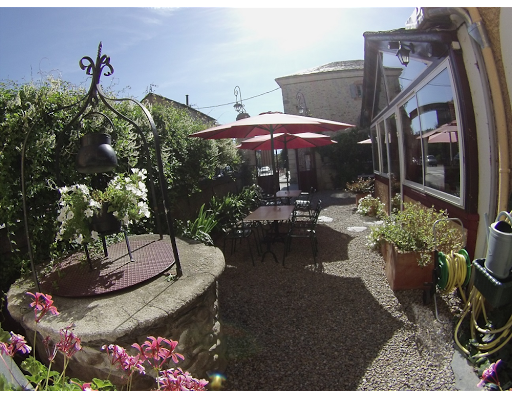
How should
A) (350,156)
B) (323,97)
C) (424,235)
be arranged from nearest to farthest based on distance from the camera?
(424,235)
(350,156)
(323,97)

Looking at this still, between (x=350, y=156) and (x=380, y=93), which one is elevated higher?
(x=380, y=93)

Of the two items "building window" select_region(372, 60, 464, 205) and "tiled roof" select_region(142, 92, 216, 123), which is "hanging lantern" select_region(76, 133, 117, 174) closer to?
"building window" select_region(372, 60, 464, 205)

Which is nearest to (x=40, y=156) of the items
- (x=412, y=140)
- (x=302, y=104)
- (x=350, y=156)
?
(x=412, y=140)

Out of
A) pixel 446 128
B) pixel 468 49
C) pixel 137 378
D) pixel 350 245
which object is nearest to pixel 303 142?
pixel 350 245

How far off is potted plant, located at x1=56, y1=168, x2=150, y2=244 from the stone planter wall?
21.8 inches

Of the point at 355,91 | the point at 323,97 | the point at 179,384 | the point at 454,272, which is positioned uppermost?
the point at 355,91

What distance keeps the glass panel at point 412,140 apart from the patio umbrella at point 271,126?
3.34ft

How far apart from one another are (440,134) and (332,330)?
2.95 m

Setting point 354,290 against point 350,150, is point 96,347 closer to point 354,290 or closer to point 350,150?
point 354,290

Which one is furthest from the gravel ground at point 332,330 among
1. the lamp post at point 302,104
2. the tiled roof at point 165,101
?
the lamp post at point 302,104

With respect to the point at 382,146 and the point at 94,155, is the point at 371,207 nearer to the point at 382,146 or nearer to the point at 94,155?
the point at 382,146

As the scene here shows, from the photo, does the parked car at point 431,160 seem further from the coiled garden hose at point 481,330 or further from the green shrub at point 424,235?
the coiled garden hose at point 481,330

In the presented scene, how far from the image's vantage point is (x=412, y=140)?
17.3ft

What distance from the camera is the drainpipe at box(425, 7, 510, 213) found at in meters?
2.67
